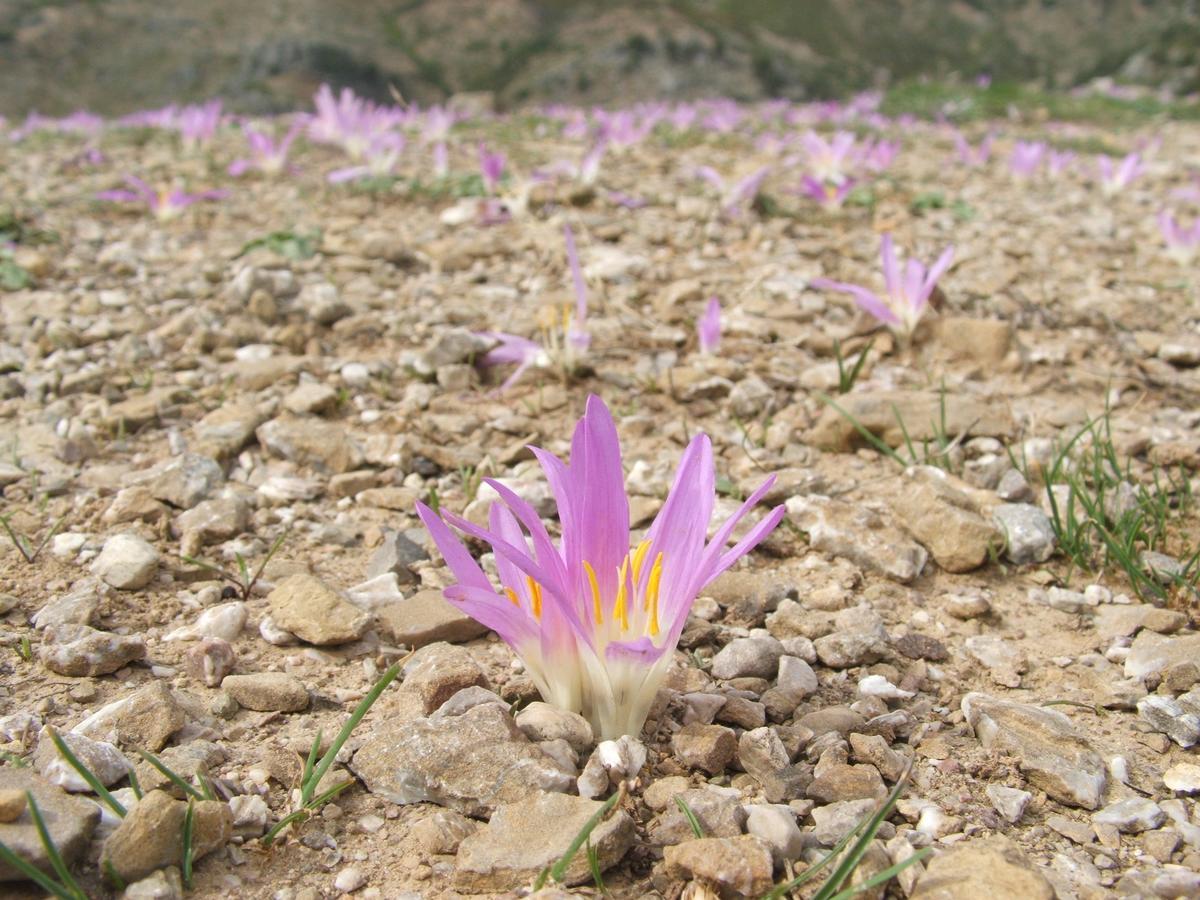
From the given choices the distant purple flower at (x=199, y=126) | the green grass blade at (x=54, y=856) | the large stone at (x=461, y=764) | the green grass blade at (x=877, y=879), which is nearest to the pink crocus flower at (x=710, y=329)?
the large stone at (x=461, y=764)

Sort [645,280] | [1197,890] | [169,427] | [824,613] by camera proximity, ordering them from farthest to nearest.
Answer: [645,280]
[169,427]
[824,613]
[1197,890]

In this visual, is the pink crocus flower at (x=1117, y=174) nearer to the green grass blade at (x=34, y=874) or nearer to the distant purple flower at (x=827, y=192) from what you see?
the distant purple flower at (x=827, y=192)

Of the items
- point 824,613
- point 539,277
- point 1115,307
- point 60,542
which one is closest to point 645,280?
point 539,277

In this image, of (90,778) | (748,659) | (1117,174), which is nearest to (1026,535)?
(748,659)

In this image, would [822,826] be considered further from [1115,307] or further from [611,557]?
[1115,307]

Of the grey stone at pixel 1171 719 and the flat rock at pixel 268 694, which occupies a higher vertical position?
the flat rock at pixel 268 694

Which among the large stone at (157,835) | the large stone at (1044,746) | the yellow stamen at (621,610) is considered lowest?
the large stone at (1044,746)
